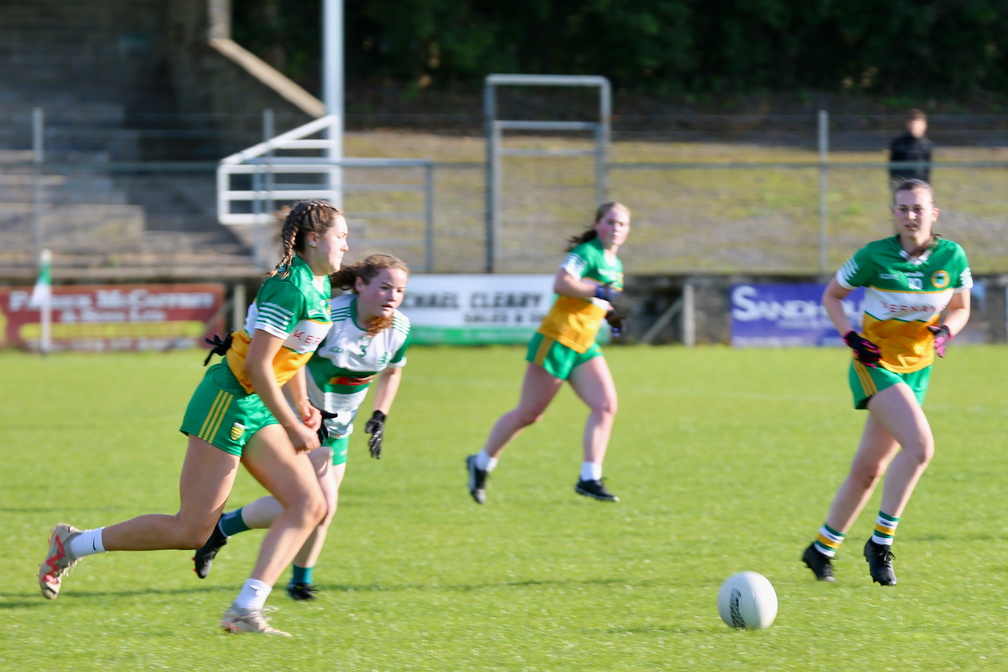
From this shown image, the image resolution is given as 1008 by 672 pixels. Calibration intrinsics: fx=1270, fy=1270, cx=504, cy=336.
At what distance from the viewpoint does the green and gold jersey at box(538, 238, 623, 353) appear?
7.68 metres

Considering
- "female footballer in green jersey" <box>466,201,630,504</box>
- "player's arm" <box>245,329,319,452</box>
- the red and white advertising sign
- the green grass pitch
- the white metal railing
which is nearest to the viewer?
"player's arm" <box>245,329,319,452</box>

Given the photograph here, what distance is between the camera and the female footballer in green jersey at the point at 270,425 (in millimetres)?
4691

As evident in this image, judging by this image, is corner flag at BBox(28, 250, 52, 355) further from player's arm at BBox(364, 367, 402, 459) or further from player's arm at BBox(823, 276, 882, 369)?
player's arm at BBox(823, 276, 882, 369)

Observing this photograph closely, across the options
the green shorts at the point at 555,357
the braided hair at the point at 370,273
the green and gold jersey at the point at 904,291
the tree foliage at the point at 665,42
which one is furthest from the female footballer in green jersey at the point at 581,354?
the tree foliage at the point at 665,42

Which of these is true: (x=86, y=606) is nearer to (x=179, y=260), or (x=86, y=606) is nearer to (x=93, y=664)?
(x=93, y=664)

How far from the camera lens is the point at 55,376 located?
568 inches

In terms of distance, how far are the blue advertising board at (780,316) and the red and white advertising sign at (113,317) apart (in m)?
7.19

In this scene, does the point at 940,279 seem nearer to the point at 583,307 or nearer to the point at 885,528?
the point at 885,528

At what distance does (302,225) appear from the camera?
15.6ft

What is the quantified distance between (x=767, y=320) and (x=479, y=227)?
4988mm

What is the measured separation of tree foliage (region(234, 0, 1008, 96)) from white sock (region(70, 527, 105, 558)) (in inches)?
1040

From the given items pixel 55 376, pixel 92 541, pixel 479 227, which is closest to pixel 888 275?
pixel 92 541

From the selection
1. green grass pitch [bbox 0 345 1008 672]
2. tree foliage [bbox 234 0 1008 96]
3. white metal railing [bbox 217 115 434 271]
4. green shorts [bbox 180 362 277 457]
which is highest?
tree foliage [bbox 234 0 1008 96]

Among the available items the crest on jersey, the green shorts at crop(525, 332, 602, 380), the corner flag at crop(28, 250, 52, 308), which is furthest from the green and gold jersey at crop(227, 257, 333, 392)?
the corner flag at crop(28, 250, 52, 308)
